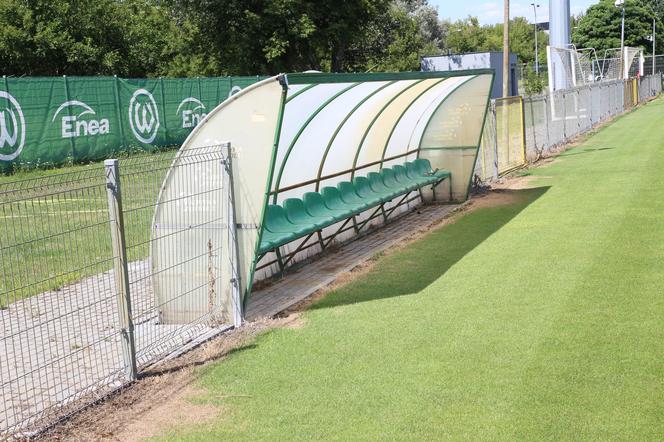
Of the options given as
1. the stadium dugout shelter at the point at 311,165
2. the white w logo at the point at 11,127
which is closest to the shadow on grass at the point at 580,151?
the stadium dugout shelter at the point at 311,165

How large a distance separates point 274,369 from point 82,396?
138 cm

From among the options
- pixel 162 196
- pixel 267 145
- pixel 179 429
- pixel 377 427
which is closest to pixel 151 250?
pixel 162 196

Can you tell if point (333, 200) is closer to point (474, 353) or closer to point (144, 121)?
point (474, 353)

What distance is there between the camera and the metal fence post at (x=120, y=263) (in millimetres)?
5715

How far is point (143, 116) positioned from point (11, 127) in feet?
18.4

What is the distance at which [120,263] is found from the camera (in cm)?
583

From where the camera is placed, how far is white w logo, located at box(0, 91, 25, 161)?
1933cm

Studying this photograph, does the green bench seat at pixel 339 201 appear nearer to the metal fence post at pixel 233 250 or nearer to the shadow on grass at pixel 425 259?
the metal fence post at pixel 233 250

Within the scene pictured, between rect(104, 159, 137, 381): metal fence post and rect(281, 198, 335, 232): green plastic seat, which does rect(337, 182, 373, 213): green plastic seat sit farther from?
rect(104, 159, 137, 381): metal fence post

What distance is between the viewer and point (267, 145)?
7297mm

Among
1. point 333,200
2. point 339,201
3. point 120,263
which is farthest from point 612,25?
point 120,263

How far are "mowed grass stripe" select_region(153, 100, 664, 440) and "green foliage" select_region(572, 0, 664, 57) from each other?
2604 inches

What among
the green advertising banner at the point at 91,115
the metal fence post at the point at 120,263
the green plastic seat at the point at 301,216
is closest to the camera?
the metal fence post at the point at 120,263

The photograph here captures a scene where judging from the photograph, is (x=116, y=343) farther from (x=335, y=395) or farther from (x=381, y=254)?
(x=381, y=254)
